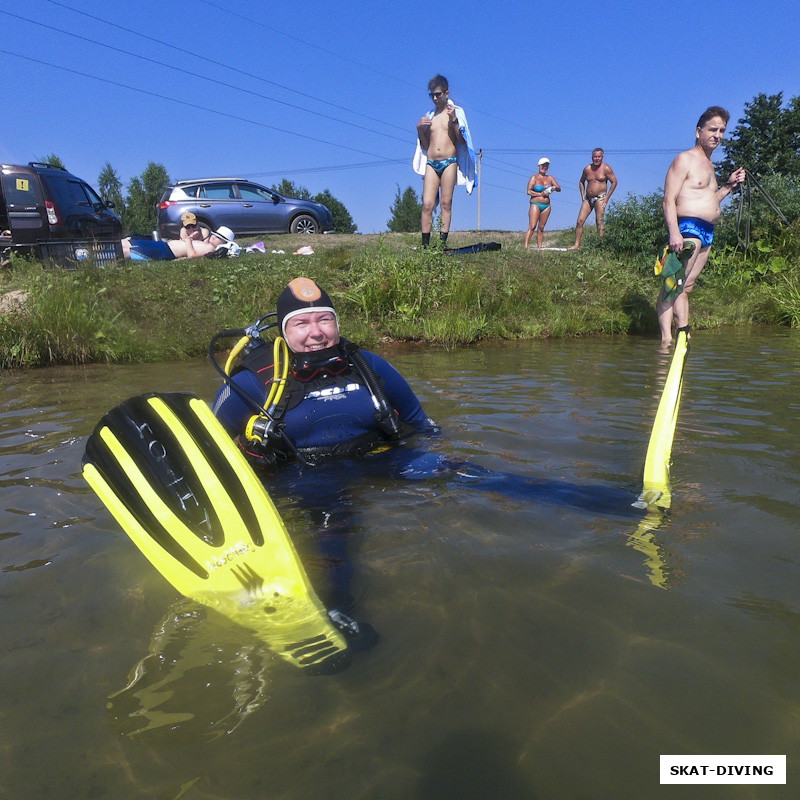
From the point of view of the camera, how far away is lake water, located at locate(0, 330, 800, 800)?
1.49 metres

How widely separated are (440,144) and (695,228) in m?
3.79

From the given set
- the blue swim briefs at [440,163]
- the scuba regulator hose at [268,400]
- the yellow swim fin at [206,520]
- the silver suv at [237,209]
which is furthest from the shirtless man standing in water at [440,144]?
the yellow swim fin at [206,520]

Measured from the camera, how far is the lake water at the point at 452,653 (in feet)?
4.89

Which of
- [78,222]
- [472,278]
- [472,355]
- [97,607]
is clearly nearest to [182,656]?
[97,607]

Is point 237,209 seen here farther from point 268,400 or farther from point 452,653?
point 452,653

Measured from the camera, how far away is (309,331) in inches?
145

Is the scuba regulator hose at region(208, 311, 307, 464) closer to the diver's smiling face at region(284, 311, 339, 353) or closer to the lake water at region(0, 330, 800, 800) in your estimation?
the diver's smiling face at region(284, 311, 339, 353)

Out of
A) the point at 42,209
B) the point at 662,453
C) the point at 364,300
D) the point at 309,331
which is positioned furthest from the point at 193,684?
the point at 42,209

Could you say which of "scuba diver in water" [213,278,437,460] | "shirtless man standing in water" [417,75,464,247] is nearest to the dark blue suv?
"shirtless man standing in water" [417,75,464,247]

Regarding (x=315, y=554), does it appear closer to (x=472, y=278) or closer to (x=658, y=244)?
(x=472, y=278)

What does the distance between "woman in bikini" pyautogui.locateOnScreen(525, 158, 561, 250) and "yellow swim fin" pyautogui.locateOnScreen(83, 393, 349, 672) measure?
439 inches

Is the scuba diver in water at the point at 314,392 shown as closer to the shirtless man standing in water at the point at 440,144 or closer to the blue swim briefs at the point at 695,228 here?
the blue swim briefs at the point at 695,228

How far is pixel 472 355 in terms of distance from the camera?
25.7 feet

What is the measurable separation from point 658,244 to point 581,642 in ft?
36.5
